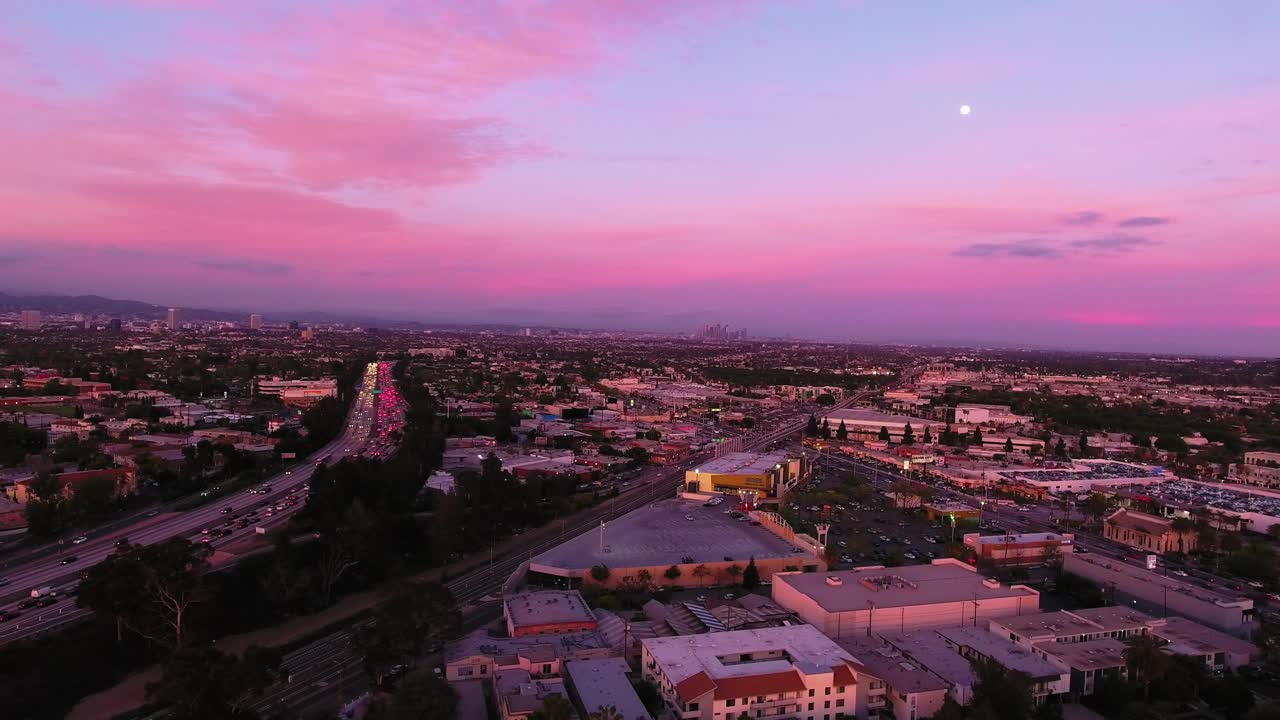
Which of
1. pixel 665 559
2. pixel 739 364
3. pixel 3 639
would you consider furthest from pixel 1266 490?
pixel 739 364

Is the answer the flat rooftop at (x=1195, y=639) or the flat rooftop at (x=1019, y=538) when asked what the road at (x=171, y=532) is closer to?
the flat rooftop at (x=1019, y=538)

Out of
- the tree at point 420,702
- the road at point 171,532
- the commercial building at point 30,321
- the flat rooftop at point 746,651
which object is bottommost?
the road at point 171,532

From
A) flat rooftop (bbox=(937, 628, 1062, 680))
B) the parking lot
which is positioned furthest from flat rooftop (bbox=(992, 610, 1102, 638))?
the parking lot

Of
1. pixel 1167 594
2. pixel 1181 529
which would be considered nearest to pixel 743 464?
pixel 1181 529

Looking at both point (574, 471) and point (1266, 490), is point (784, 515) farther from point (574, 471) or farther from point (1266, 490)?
point (1266, 490)

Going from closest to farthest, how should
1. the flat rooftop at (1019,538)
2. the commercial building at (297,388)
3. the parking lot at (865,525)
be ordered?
1. the parking lot at (865,525)
2. the flat rooftop at (1019,538)
3. the commercial building at (297,388)

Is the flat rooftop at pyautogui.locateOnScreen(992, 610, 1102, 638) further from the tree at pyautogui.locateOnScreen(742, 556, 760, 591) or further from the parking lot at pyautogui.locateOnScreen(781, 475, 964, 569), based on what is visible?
the tree at pyautogui.locateOnScreen(742, 556, 760, 591)

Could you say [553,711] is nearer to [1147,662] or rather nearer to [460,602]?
[460,602]

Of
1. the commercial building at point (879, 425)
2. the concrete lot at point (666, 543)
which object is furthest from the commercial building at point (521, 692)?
the commercial building at point (879, 425)
